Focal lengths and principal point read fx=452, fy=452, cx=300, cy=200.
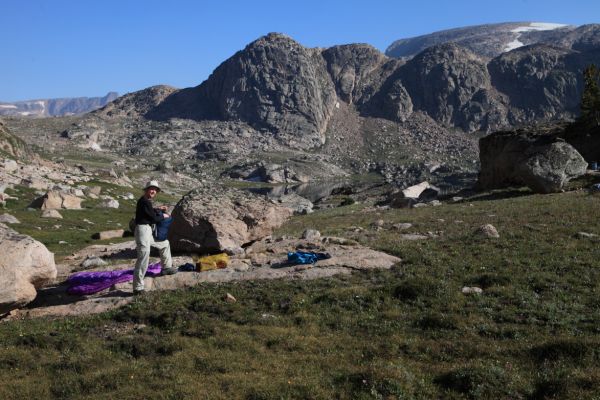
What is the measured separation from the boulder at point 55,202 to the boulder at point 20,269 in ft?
144

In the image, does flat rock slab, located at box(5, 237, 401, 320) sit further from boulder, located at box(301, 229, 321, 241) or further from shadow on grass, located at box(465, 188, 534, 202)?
shadow on grass, located at box(465, 188, 534, 202)

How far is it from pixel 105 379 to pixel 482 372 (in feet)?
28.9

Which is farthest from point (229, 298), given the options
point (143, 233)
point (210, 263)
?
point (210, 263)

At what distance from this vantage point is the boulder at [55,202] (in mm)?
56875

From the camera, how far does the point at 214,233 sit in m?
25.1

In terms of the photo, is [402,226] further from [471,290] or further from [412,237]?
[471,290]

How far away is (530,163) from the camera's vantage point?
143 ft

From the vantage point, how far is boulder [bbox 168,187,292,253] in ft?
82.8

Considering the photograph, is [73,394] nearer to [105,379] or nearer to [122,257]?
[105,379]

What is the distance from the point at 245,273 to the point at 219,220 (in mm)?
7325

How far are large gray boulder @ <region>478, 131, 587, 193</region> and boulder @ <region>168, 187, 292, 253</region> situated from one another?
91.3 ft

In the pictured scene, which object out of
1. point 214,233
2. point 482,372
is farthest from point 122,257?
point 482,372

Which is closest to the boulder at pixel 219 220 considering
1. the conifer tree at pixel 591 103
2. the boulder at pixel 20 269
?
the boulder at pixel 20 269

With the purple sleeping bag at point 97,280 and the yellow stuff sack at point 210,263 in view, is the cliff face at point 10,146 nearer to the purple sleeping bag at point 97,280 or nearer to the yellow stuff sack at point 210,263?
the purple sleeping bag at point 97,280
